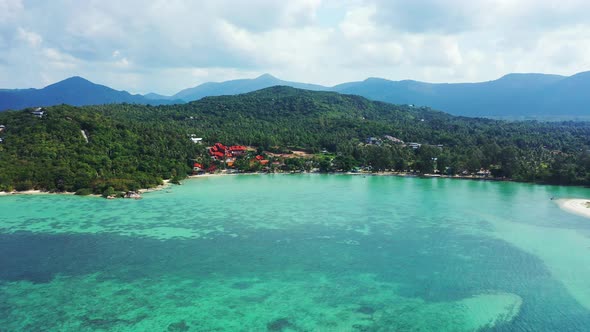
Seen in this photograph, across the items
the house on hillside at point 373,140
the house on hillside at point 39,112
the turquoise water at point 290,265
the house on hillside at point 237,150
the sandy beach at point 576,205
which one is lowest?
the turquoise water at point 290,265

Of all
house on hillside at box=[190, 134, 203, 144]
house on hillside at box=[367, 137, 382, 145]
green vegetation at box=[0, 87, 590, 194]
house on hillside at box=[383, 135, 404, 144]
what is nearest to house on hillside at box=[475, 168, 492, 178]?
green vegetation at box=[0, 87, 590, 194]

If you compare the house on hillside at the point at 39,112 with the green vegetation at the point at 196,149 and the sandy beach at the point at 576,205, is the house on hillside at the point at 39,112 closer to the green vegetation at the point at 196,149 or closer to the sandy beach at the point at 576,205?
the green vegetation at the point at 196,149

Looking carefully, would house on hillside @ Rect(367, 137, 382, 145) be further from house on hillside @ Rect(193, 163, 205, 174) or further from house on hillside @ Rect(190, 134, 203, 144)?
house on hillside @ Rect(193, 163, 205, 174)

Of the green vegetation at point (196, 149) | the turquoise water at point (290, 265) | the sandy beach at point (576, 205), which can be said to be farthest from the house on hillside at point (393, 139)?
the turquoise water at point (290, 265)

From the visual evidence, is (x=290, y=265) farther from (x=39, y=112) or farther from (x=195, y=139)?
(x=195, y=139)

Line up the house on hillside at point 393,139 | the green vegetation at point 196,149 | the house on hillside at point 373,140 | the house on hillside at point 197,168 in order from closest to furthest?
the green vegetation at point 196,149, the house on hillside at point 197,168, the house on hillside at point 373,140, the house on hillside at point 393,139

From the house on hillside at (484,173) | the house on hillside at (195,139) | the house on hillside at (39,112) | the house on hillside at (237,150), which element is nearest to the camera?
the house on hillside at (39,112)
